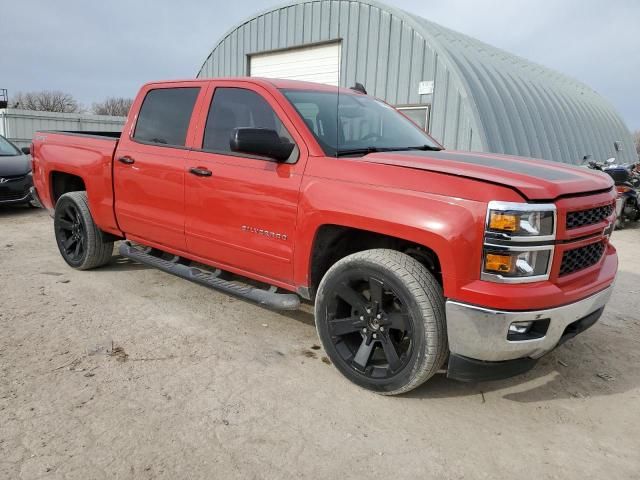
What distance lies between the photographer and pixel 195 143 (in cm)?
401

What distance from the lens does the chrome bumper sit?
2.57 metres

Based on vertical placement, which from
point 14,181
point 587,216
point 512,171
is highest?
point 512,171

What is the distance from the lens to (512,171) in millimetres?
2834

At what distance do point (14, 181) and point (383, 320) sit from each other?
28.1 ft

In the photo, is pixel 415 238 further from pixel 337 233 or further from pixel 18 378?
pixel 18 378

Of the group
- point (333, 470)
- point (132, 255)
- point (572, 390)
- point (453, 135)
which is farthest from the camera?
point (453, 135)

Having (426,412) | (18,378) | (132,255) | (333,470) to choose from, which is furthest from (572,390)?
(132,255)

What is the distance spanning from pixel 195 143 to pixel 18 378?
6.64ft

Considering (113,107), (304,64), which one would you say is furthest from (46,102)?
(304,64)

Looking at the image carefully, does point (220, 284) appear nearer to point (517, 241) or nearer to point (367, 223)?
point (367, 223)

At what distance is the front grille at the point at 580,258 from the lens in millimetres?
2781

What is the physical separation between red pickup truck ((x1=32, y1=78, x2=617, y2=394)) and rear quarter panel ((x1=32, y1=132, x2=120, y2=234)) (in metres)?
0.09

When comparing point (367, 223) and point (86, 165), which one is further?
point (86, 165)

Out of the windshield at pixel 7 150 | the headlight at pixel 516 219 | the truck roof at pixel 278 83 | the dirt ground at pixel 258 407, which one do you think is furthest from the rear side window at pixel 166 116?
the windshield at pixel 7 150
